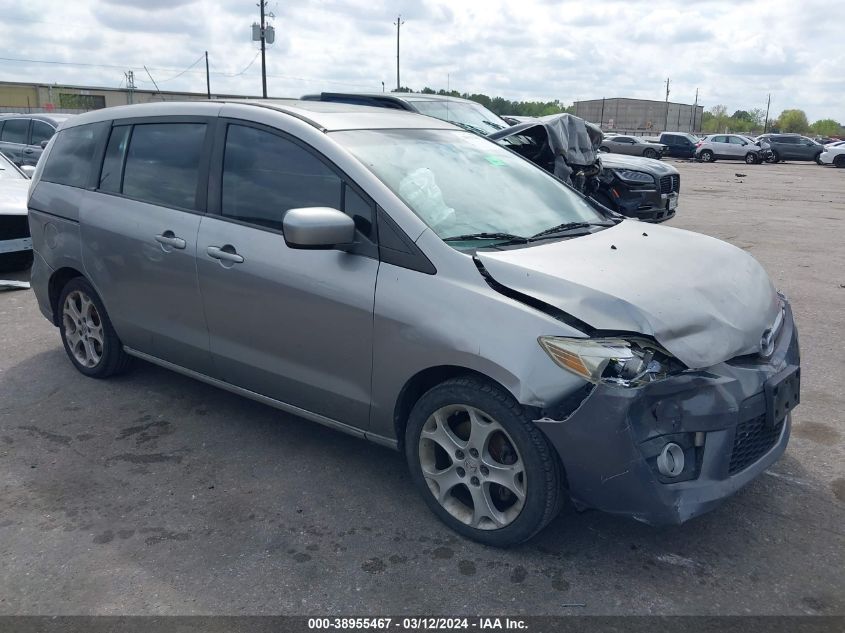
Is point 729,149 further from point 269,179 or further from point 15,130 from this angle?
point 269,179

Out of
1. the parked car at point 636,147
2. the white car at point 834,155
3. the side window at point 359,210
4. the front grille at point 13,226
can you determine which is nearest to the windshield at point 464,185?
the side window at point 359,210

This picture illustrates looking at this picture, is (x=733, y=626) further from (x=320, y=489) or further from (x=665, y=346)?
(x=320, y=489)

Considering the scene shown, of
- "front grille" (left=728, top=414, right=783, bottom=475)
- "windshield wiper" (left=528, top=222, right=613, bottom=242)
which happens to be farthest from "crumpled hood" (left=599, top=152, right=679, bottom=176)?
"front grille" (left=728, top=414, right=783, bottom=475)

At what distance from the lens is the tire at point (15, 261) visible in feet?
27.3

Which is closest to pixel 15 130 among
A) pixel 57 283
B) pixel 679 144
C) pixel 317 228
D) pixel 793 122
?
pixel 57 283

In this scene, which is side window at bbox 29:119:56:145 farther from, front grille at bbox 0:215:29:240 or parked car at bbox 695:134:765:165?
parked car at bbox 695:134:765:165

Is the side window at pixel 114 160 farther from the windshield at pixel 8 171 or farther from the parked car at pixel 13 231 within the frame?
the windshield at pixel 8 171

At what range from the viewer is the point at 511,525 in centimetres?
309

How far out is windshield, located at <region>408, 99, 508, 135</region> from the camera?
9.52m

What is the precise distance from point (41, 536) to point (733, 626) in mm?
2826

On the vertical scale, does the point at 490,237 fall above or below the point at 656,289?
above

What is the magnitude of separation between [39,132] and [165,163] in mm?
11097

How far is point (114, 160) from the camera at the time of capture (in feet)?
15.6

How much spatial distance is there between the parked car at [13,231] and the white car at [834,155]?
119ft
